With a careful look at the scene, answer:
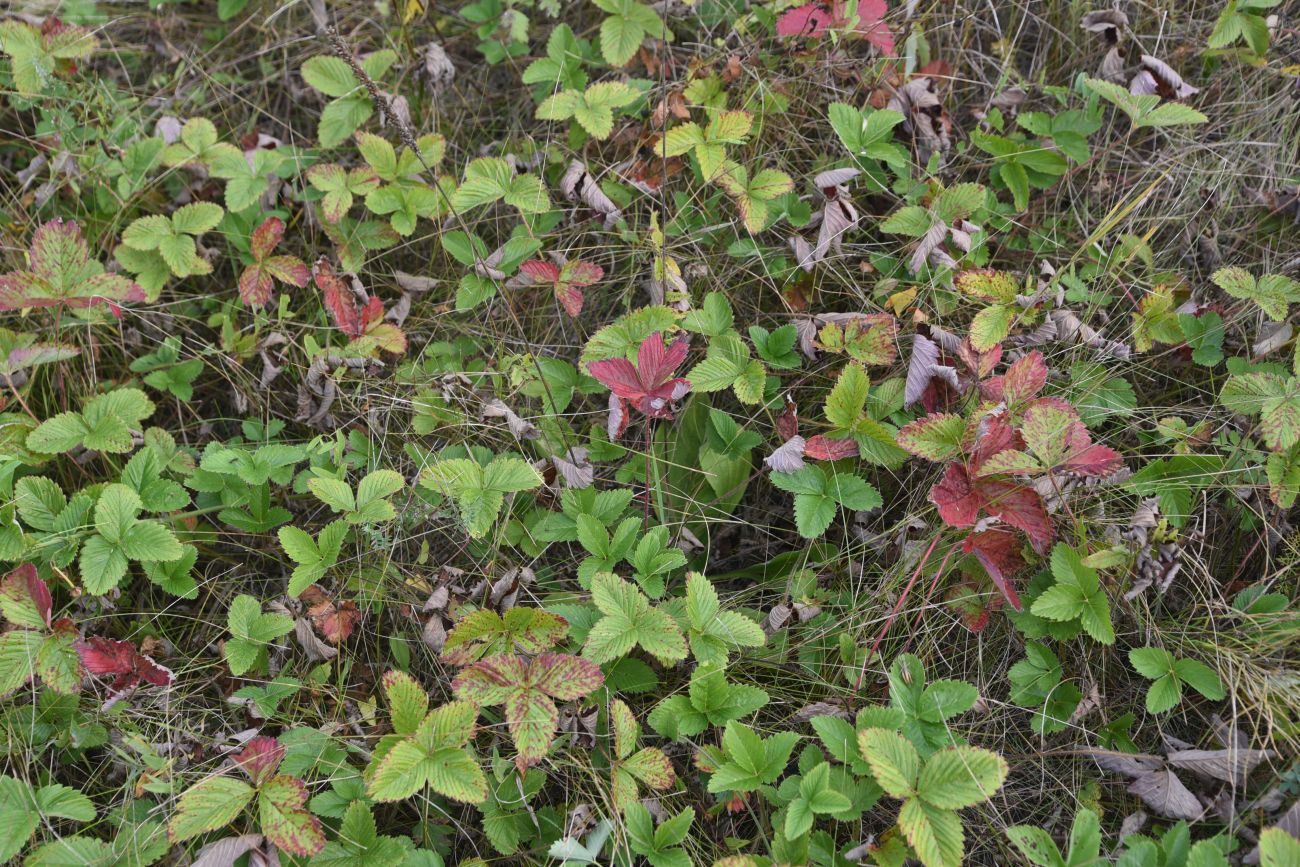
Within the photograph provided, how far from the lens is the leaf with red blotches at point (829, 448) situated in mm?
1986

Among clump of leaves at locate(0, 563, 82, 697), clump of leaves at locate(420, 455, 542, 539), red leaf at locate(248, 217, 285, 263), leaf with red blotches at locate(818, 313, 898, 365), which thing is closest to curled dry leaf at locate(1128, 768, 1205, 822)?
leaf with red blotches at locate(818, 313, 898, 365)

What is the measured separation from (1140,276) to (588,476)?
1.47 metres

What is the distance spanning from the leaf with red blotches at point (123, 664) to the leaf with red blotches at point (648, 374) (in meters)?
1.08

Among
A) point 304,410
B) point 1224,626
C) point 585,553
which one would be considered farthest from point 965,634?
point 304,410

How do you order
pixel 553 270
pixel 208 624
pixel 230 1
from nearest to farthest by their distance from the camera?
pixel 208 624, pixel 553 270, pixel 230 1

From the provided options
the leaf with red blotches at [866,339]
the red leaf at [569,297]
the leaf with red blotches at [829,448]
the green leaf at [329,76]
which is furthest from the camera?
the green leaf at [329,76]

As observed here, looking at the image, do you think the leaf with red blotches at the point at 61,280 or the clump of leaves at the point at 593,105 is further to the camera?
the clump of leaves at the point at 593,105

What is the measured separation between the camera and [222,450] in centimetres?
211

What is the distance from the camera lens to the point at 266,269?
2.41 m

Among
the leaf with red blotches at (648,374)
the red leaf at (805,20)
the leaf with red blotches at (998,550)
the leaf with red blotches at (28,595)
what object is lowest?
the leaf with red blotches at (998,550)

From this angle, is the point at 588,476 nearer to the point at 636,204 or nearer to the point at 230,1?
the point at 636,204

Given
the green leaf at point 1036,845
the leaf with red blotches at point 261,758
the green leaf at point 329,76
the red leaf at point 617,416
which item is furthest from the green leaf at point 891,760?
the green leaf at point 329,76

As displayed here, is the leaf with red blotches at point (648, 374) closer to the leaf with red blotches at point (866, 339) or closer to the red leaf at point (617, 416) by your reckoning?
the red leaf at point (617, 416)

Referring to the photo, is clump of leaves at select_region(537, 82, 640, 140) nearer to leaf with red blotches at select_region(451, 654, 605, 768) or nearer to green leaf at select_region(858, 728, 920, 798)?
leaf with red blotches at select_region(451, 654, 605, 768)
